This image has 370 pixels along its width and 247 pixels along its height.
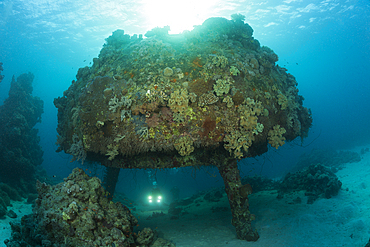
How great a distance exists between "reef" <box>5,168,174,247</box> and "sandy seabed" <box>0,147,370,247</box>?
1.35m

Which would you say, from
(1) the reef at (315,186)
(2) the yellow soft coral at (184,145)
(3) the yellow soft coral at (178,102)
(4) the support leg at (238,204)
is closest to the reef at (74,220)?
(2) the yellow soft coral at (184,145)

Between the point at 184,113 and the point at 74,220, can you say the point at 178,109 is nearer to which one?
the point at 184,113

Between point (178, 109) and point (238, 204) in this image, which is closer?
point (178, 109)

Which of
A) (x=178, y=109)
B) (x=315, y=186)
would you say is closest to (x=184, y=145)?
(x=178, y=109)

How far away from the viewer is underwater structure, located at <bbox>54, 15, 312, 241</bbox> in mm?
5566

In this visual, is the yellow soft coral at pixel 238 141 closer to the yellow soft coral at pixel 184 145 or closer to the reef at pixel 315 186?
the yellow soft coral at pixel 184 145

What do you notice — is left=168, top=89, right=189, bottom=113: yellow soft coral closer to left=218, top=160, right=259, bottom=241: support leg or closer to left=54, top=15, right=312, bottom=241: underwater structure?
left=54, top=15, right=312, bottom=241: underwater structure

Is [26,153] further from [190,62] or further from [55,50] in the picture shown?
[55,50]

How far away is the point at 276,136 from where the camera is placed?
6.23m

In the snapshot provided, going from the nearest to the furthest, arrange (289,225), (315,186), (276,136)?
(276,136)
(289,225)
(315,186)

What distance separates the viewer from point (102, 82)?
643 centimetres

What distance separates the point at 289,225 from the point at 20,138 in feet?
68.6

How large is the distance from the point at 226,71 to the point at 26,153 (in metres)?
19.2

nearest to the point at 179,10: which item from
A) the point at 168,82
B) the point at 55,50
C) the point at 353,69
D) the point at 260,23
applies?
the point at 260,23
